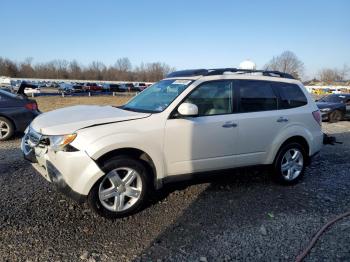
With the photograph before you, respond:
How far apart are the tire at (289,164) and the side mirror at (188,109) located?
6.18 ft

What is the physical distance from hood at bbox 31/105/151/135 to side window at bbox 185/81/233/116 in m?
0.77

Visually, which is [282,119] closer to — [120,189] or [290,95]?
[290,95]

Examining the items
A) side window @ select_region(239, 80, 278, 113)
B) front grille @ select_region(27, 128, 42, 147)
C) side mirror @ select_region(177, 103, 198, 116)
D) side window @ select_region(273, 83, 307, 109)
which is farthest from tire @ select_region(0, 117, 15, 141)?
side window @ select_region(273, 83, 307, 109)

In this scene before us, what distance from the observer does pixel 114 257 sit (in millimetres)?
3195

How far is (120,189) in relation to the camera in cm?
396

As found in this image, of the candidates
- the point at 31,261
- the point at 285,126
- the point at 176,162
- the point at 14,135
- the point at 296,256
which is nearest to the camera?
the point at 31,261

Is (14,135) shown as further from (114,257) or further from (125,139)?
(114,257)

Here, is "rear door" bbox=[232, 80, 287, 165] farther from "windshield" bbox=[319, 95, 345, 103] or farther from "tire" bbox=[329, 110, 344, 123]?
"windshield" bbox=[319, 95, 345, 103]

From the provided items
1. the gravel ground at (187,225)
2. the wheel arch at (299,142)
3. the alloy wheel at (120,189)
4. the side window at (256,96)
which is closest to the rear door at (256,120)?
the side window at (256,96)

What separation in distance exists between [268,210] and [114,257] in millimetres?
2219

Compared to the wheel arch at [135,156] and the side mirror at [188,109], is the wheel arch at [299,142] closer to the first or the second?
the side mirror at [188,109]

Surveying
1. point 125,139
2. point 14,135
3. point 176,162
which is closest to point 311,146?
point 176,162

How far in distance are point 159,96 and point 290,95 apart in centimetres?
224

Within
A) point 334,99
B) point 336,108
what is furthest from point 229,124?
point 334,99
